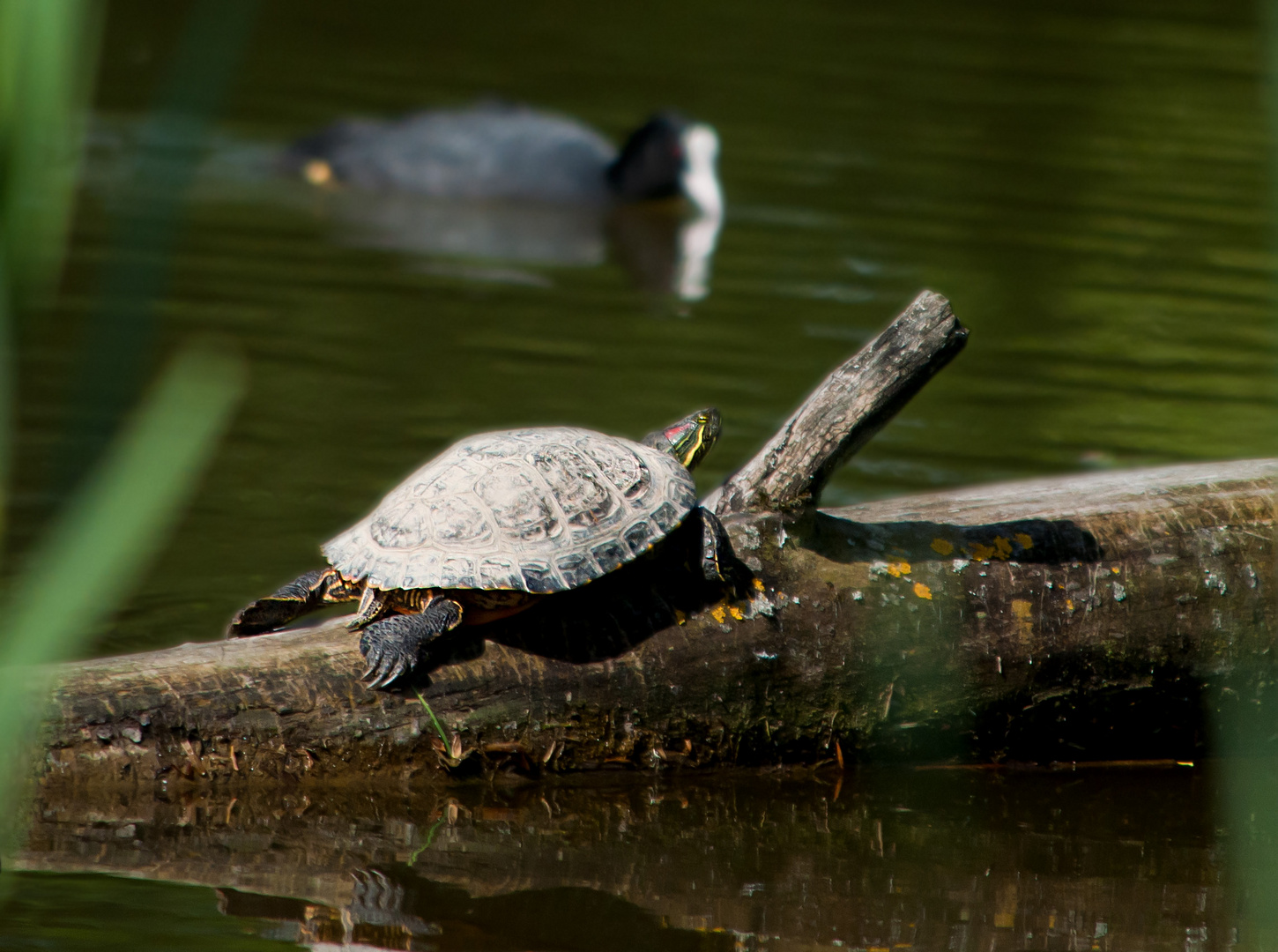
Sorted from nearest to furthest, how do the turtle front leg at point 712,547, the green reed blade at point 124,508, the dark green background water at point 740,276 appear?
the green reed blade at point 124,508 < the turtle front leg at point 712,547 < the dark green background water at point 740,276

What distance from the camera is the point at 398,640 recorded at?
3.19m

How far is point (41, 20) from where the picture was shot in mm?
984

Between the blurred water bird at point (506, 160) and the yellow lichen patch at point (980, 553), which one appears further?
the blurred water bird at point (506, 160)

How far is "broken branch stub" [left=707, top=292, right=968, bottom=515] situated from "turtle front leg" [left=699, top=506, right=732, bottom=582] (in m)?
0.22

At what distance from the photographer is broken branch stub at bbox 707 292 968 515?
356cm

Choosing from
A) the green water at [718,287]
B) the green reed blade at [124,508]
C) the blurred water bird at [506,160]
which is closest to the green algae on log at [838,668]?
the green water at [718,287]

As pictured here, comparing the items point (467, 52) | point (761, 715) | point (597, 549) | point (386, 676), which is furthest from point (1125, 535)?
point (467, 52)

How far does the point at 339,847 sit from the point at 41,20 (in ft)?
8.12

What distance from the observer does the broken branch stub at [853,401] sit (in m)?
3.56

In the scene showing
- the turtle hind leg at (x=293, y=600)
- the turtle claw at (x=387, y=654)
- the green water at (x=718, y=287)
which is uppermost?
the green water at (x=718, y=287)

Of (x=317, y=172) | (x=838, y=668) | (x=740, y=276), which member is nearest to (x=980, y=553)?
(x=838, y=668)

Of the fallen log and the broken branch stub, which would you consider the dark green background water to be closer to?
the fallen log

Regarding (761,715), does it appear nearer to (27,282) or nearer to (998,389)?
(27,282)

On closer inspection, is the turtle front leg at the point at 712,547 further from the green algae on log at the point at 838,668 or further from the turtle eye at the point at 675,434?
the turtle eye at the point at 675,434
